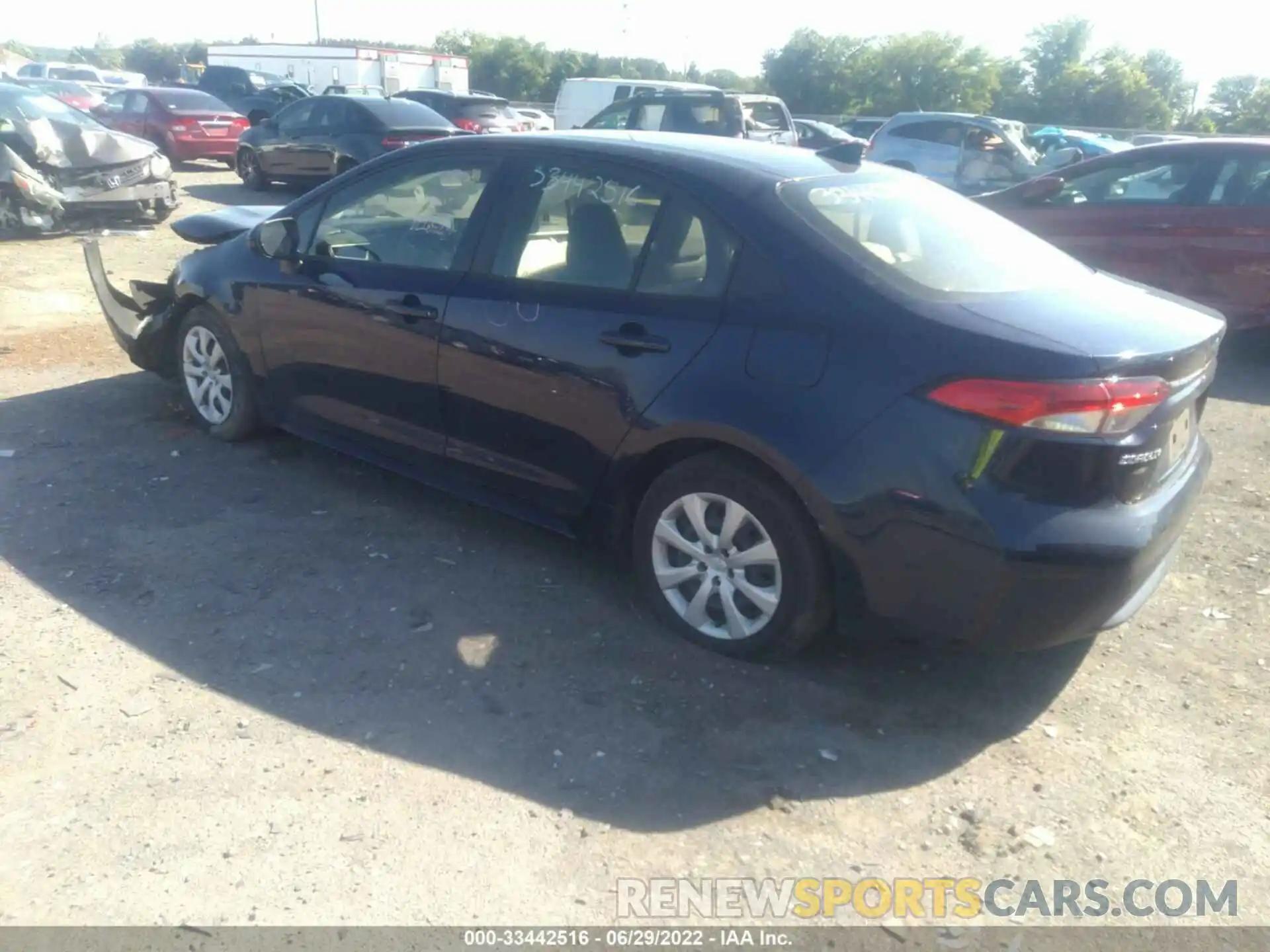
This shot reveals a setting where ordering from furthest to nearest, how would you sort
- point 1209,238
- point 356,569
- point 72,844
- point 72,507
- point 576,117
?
point 576,117 → point 1209,238 → point 72,507 → point 356,569 → point 72,844

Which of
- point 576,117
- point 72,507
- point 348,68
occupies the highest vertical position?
point 72,507

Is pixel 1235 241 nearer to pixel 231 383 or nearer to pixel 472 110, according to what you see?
pixel 231 383

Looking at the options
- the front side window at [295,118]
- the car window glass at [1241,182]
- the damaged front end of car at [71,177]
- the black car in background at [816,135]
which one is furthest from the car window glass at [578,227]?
the black car in background at [816,135]

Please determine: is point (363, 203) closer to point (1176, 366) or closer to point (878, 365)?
point (878, 365)

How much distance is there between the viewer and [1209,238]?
7.98m

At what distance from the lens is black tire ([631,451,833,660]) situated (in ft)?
12.0

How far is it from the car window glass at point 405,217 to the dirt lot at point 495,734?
1.18 metres

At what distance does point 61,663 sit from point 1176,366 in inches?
148

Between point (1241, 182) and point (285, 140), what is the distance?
1398 cm

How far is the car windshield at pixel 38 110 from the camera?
12.6m

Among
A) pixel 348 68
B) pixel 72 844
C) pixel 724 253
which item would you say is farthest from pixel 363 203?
pixel 348 68

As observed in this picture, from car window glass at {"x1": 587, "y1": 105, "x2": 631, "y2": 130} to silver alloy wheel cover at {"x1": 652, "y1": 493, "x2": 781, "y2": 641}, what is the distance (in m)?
13.5

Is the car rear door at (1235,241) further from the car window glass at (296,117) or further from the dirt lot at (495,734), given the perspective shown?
the car window glass at (296,117)

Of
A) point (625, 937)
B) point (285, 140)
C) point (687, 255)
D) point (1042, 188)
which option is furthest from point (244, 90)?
point (625, 937)
